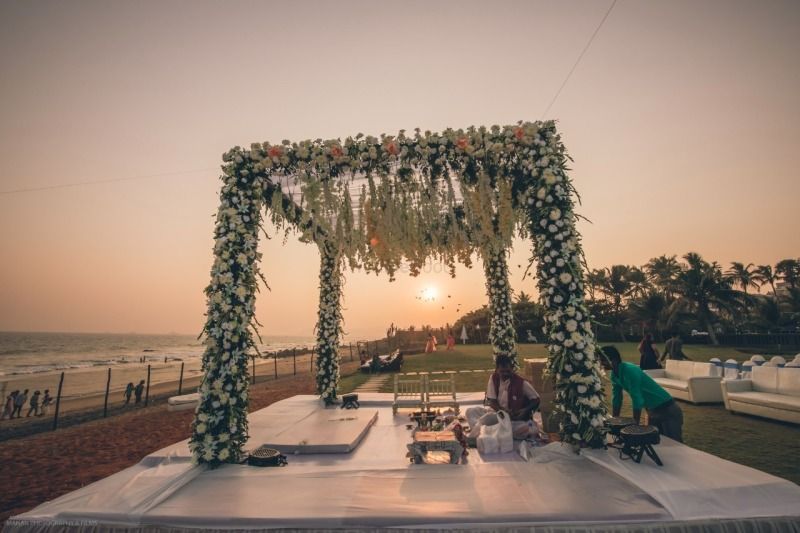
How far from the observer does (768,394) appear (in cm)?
963

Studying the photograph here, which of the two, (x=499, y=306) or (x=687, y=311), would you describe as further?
(x=687, y=311)

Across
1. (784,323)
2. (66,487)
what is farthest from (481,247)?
(784,323)

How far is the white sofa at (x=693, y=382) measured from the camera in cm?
1138

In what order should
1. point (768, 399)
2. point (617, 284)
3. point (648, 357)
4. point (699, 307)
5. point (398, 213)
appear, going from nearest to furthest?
point (398, 213), point (768, 399), point (648, 357), point (699, 307), point (617, 284)

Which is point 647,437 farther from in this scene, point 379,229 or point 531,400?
point 379,229

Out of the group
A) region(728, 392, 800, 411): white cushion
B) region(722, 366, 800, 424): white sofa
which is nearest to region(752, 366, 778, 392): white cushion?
region(722, 366, 800, 424): white sofa

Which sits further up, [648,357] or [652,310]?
[652,310]

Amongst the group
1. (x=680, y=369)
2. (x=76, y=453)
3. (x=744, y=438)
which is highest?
(x=680, y=369)

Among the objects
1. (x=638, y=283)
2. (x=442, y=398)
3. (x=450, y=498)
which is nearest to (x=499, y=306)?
(x=442, y=398)

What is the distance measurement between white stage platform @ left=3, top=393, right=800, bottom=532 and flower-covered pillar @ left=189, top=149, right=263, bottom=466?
525mm

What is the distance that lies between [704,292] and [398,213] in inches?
1862

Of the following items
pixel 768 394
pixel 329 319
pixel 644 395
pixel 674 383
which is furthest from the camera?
pixel 329 319

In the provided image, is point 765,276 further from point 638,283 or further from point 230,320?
point 230,320

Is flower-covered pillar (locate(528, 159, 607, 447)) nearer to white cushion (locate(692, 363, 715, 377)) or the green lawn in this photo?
the green lawn
